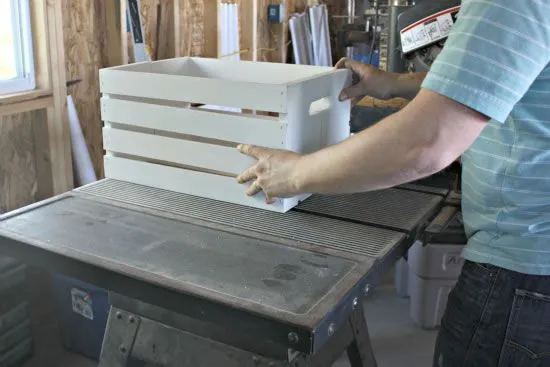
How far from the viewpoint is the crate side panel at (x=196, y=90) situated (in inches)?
50.1

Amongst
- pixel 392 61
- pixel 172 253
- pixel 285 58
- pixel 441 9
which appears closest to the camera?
pixel 172 253

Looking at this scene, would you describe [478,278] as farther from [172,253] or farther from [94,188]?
[94,188]

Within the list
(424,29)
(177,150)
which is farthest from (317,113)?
(424,29)

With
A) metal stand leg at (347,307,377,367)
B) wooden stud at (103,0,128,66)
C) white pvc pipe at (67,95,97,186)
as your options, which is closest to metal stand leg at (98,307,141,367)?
metal stand leg at (347,307,377,367)

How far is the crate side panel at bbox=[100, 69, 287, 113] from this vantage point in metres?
1.27

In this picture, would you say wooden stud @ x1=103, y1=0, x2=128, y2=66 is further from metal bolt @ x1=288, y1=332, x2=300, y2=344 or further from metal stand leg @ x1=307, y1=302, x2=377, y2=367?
metal bolt @ x1=288, y1=332, x2=300, y2=344

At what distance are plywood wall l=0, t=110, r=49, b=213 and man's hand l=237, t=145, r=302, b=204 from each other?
120cm

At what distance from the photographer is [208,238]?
1191 millimetres

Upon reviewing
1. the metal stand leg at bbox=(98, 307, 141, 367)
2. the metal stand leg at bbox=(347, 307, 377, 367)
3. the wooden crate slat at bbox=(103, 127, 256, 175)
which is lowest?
the metal stand leg at bbox=(347, 307, 377, 367)

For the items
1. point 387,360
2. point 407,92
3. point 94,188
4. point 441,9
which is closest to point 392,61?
point 441,9

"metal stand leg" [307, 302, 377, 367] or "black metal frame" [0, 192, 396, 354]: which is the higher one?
"black metal frame" [0, 192, 396, 354]

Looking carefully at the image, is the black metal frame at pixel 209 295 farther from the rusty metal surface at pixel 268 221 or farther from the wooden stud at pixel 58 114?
the wooden stud at pixel 58 114

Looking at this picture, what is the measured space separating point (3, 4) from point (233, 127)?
4.01 ft

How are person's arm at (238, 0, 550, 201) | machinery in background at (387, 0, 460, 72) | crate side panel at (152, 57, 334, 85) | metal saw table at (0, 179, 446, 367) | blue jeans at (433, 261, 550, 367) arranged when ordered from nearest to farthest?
1. person's arm at (238, 0, 550, 201)
2. metal saw table at (0, 179, 446, 367)
3. blue jeans at (433, 261, 550, 367)
4. crate side panel at (152, 57, 334, 85)
5. machinery in background at (387, 0, 460, 72)
